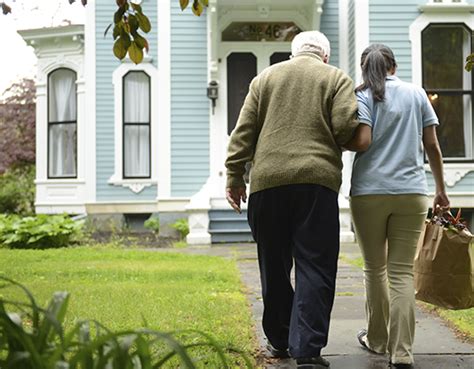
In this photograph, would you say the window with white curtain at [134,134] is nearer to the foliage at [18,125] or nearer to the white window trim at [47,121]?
the white window trim at [47,121]

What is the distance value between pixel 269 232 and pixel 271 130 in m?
0.52

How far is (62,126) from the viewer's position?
14.9 meters

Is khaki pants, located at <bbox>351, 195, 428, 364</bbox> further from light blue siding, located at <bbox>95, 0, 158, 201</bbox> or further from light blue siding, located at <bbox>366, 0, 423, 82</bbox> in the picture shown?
light blue siding, located at <bbox>95, 0, 158, 201</bbox>

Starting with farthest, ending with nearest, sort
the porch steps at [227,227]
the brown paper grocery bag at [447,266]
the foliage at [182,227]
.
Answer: the foliage at [182,227] → the porch steps at [227,227] → the brown paper grocery bag at [447,266]

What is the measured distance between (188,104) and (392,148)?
9.50 m

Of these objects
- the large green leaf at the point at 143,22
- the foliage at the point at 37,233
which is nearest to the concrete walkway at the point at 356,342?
the large green leaf at the point at 143,22

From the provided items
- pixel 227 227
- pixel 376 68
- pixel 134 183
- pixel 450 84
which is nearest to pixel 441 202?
pixel 376 68

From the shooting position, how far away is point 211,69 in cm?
1250

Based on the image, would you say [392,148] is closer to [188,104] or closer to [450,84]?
[450,84]

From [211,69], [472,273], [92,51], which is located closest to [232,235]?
[211,69]

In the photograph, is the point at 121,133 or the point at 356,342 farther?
the point at 121,133

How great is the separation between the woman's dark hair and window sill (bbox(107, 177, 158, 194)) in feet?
34.1

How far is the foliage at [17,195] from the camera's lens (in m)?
22.2

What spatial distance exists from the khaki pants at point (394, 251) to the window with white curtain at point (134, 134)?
34.6ft
